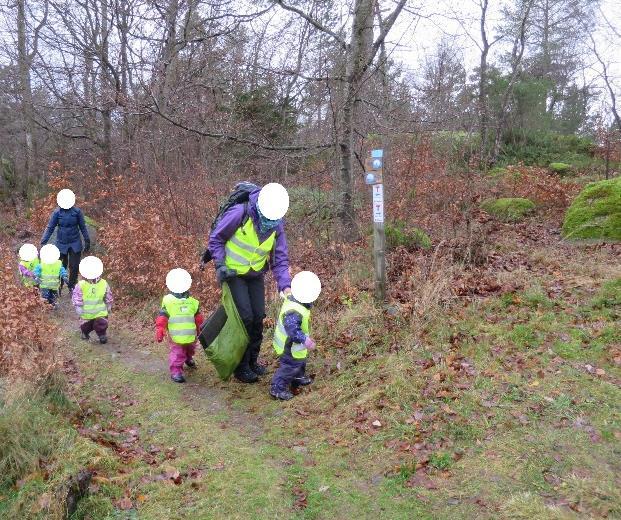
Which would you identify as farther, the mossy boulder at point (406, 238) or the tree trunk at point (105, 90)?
the tree trunk at point (105, 90)

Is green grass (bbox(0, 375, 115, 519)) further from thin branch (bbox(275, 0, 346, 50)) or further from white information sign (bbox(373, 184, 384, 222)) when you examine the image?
thin branch (bbox(275, 0, 346, 50))

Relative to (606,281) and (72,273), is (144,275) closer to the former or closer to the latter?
(72,273)

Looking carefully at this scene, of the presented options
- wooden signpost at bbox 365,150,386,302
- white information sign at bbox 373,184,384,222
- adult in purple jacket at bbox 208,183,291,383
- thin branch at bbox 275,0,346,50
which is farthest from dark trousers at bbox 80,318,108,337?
thin branch at bbox 275,0,346,50

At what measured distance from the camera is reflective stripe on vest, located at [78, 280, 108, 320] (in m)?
7.55

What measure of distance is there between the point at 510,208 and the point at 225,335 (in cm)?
824

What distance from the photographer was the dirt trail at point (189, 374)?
5.12 meters

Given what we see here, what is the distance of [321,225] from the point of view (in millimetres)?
9438

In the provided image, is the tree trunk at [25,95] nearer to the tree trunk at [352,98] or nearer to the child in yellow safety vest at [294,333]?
the tree trunk at [352,98]

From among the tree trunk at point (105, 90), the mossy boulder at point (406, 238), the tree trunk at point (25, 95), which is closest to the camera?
the mossy boulder at point (406, 238)

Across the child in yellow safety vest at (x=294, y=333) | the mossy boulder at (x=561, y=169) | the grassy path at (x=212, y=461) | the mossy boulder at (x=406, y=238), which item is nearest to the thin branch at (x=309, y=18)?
the mossy boulder at (x=406, y=238)

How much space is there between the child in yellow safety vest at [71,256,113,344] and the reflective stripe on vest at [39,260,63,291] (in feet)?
5.19

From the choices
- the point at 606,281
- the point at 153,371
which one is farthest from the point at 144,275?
the point at 606,281

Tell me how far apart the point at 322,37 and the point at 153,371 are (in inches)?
318

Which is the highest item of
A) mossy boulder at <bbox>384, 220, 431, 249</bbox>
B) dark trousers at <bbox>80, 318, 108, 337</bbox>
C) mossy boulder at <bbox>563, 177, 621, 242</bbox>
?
mossy boulder at <bbox>563, 177, 621, 242</bbox>
